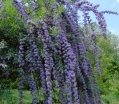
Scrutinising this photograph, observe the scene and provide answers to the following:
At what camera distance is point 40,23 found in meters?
2.16

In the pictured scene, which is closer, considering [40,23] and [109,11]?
[40,23]

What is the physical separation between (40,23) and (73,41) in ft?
1.15

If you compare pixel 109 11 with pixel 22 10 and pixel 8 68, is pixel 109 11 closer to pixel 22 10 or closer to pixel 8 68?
pixel 22 10

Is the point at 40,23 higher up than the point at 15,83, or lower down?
higher up

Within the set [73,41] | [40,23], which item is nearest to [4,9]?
[40,23]

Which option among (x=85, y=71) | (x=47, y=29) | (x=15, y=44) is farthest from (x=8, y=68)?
(x=85, y=71)

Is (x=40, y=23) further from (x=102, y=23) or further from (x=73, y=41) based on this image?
(x=102, y=23)

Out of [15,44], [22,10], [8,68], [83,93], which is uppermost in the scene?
[22,10]

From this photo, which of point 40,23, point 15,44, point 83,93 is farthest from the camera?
point 83,93

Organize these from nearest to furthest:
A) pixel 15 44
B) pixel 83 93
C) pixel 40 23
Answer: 1. pixel 40 23
2. pixel 15 44
3. pixel 83 93

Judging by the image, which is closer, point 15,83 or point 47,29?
point 47,29

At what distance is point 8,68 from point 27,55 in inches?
9.8

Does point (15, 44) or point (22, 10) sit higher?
point (22, 10)

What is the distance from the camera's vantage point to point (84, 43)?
254 cm
